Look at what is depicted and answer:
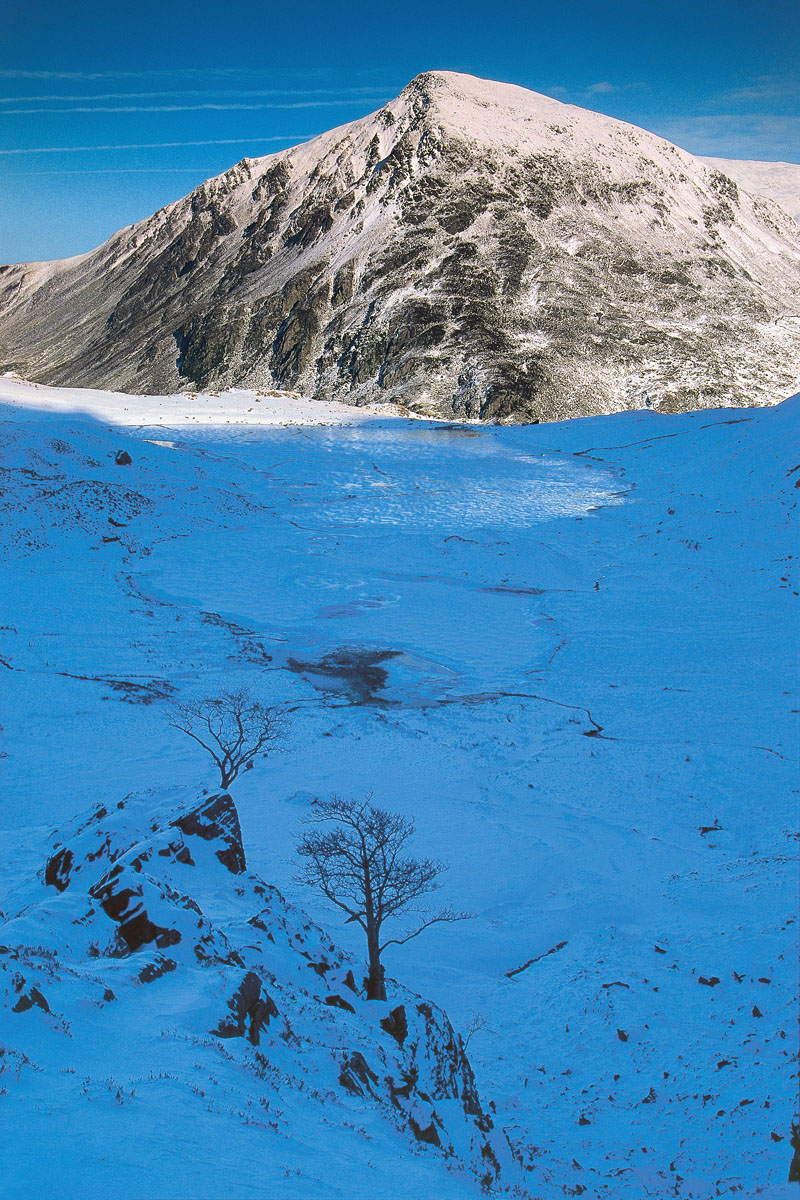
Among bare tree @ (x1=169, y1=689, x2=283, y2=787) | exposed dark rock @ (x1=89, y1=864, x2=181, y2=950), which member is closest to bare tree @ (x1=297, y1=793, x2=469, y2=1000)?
exposed dark rock @ (x1=89, y1=864, x2=181, y2=950)

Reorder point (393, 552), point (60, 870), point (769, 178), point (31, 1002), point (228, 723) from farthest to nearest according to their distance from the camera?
point (769, 178) → point (393, 552) → point (228, 723) → point (60, 870) → point (31, 1002)

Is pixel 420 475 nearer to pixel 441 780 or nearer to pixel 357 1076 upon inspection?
pixel 441 780

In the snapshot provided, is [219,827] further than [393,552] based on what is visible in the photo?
No

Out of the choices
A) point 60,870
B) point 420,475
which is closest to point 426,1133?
point 60,870

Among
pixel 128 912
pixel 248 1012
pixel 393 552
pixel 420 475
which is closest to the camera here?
pixel 248 1012

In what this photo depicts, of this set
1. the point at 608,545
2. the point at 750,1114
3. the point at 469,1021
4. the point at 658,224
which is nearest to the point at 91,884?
the point at 469,1021

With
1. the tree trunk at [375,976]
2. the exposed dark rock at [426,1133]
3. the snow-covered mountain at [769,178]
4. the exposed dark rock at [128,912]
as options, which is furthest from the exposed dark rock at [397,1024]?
the snow-covered mountain at [769,178]

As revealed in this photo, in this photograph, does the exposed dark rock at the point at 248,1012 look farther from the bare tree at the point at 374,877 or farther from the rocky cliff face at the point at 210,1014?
the bare tree at the point at 374,877
